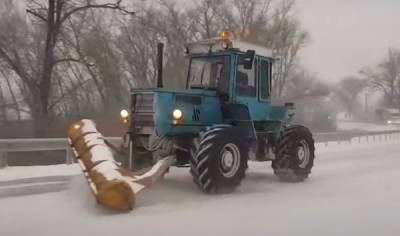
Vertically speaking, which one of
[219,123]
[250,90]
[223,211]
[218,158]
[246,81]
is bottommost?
[223,211]

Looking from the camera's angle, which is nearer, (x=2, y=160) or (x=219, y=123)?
(x=219, y=123)

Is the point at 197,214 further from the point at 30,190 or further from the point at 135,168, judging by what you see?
the point at 30,190

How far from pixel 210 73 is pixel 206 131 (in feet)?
5.35

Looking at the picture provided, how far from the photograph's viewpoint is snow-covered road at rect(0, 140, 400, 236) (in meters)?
7.06

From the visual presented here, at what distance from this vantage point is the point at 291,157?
1171 cm

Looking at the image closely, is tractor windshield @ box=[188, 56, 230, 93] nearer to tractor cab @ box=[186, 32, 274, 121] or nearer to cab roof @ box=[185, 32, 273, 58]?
tractor cab @ box=[186, 32, 274, 121]

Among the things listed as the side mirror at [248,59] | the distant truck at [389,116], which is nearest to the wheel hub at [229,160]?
the side mirror at [248,59]

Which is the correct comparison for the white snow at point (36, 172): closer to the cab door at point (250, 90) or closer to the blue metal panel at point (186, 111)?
the blue metal panel at point (186, 111)

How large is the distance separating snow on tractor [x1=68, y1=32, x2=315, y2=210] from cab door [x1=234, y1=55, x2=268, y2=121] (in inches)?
0.8

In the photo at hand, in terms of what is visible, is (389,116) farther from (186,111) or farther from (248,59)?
(186,111)

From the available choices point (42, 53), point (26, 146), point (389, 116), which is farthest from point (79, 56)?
point (389, 116)

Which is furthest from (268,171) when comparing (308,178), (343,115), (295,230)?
(343,115)

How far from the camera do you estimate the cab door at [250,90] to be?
1079cm

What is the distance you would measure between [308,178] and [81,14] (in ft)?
59.9
